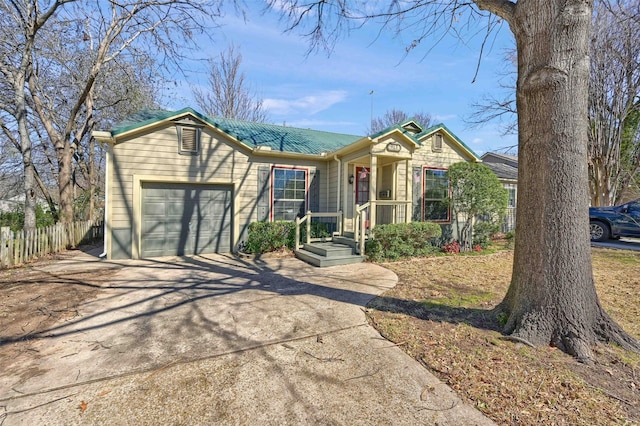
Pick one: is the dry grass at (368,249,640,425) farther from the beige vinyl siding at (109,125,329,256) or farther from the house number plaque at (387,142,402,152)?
the beige vinyl siding at (109,125,329,256)

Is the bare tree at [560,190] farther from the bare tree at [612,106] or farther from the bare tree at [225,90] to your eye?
the bare tree at [225,90]

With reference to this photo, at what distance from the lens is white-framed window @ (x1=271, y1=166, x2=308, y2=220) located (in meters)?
8.98

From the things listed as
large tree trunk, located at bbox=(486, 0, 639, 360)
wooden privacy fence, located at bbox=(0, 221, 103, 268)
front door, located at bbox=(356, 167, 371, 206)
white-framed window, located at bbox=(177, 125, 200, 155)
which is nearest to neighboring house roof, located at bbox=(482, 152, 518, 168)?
front door, located at bbox=(356, 167, 371, 206)

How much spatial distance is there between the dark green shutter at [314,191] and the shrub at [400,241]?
244 cm

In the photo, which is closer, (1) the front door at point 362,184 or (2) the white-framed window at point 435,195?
(1) the front door at point 362,184

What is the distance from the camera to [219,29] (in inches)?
277

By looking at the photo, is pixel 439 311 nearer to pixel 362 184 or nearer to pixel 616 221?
pixel 362 184

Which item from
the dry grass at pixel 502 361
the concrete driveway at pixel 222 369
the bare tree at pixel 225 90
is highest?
the bare tree at pixel 225 90

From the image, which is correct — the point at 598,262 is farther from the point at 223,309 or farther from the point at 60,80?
the point at 60,80

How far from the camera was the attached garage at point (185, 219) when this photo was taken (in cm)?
777

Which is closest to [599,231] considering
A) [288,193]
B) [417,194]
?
[417,194]

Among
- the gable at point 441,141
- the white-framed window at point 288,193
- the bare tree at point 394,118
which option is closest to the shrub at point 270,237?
the white-framed window at point 288,193

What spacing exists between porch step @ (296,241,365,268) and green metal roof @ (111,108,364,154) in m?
3.37

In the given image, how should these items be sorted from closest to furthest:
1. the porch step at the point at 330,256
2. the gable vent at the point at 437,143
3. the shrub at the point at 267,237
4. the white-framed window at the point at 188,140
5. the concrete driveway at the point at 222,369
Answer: the concrete driveway at the point at 222,369
the porch step at the point at 330,256
the white-framed window at the point at 188,140
the shrub at the point at 267,237
the gable vent at the point at 437,143
